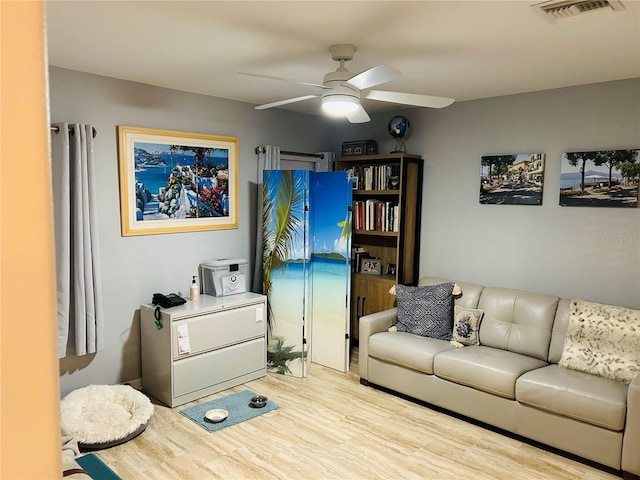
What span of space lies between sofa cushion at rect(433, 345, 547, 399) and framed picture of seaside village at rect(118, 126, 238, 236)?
7.54 ft

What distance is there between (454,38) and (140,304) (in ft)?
10.0

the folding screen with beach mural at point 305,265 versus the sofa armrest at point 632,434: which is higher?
the folding screen with beach mural at point 305,265

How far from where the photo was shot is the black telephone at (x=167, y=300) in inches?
150

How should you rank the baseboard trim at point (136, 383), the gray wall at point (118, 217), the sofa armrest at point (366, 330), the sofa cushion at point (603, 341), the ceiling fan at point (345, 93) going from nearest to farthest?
the ceiling fan at point (345, 93) → the sofa cushion at point (603, 341) → the gray wall at point (118, 217) → the baseboard trim at point (136, 383) → the sofa armrest at point (366, 330)

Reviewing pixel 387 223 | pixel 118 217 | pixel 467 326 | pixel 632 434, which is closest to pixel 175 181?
pixel 118 217

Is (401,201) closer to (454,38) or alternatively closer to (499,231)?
(499,231)

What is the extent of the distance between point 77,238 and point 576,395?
3.48 m

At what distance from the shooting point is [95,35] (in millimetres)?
2650

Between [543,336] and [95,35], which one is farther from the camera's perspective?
[543,336]

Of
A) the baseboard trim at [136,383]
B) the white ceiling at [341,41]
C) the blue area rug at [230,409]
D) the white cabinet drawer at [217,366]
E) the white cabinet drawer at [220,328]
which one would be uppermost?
the white ceiling at [341,41]

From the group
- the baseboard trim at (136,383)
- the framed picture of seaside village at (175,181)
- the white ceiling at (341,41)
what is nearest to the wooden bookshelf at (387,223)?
the white ceiling at (341,41)

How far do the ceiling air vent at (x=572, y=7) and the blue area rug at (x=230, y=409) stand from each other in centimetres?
310

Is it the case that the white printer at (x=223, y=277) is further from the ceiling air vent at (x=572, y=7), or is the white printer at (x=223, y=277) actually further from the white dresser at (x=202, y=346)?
the ceiling air vent at (x=572, y=7)

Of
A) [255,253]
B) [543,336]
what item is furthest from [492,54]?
[255,253]
